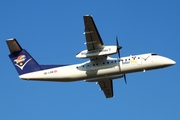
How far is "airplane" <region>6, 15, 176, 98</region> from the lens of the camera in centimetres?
2983

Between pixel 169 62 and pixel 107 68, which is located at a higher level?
pixel 107 68

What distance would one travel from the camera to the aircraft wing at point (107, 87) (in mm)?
33438

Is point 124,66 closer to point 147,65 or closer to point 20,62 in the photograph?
point 147,65

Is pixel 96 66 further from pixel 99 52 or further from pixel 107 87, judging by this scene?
pixel 107 87

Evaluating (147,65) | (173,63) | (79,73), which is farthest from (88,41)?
(173,63)

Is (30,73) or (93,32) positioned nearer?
(93,32)

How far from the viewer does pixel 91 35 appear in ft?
95.1

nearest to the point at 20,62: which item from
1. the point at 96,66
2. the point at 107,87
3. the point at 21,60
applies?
the point at 21,60

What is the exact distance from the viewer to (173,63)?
3017cm

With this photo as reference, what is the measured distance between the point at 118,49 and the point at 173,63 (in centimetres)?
452

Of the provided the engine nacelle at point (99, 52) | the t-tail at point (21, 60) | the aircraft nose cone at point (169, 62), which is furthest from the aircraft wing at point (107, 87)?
the t-tail at point (21, 60)

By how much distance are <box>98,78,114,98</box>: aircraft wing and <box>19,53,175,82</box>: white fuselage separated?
7.87ft

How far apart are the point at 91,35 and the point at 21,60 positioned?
717 centimetres

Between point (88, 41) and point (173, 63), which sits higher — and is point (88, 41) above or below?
above
